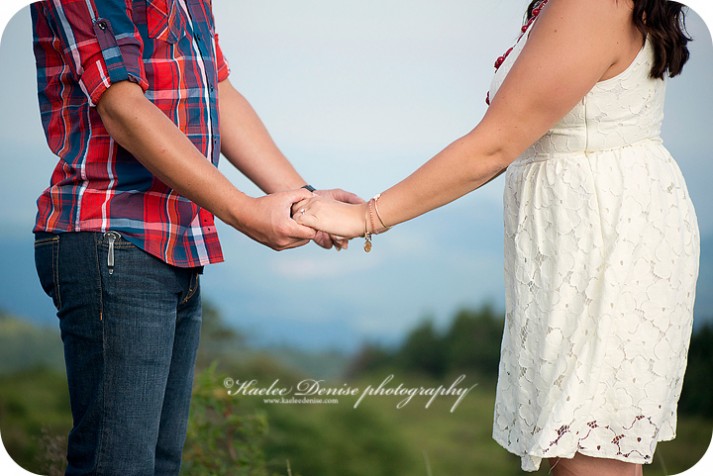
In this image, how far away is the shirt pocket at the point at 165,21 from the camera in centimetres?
151

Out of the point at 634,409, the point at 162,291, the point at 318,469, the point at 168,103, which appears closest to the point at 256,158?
the point at 168,103

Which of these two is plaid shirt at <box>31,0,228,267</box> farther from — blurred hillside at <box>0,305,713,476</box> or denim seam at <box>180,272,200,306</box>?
blurred hillside at <box>0,305,713,476</box>

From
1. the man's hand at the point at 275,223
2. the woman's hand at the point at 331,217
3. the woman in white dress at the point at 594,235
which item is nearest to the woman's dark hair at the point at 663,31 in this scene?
the woman in white dress at the point at 594,235

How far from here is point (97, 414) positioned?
145 cm

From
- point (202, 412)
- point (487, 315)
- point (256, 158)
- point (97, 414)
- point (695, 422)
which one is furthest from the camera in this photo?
point (487, 315)

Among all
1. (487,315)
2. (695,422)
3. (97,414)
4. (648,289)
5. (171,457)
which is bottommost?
(695,422)

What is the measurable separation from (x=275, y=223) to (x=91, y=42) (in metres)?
0.54

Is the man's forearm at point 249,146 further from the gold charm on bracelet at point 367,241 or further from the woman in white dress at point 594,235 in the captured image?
the woman in white dress at point 594,235

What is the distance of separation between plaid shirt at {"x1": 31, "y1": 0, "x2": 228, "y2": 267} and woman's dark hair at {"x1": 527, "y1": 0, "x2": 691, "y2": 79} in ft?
2.84

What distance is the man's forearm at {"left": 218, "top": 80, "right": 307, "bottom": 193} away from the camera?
199 centimetres

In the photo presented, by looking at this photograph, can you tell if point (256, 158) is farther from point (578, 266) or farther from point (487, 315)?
point (487, 315)

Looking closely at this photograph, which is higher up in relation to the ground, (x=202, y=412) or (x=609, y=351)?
(x=609, y=351)

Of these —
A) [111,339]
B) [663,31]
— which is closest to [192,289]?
[111,339]

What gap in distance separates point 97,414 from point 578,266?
0.96m
